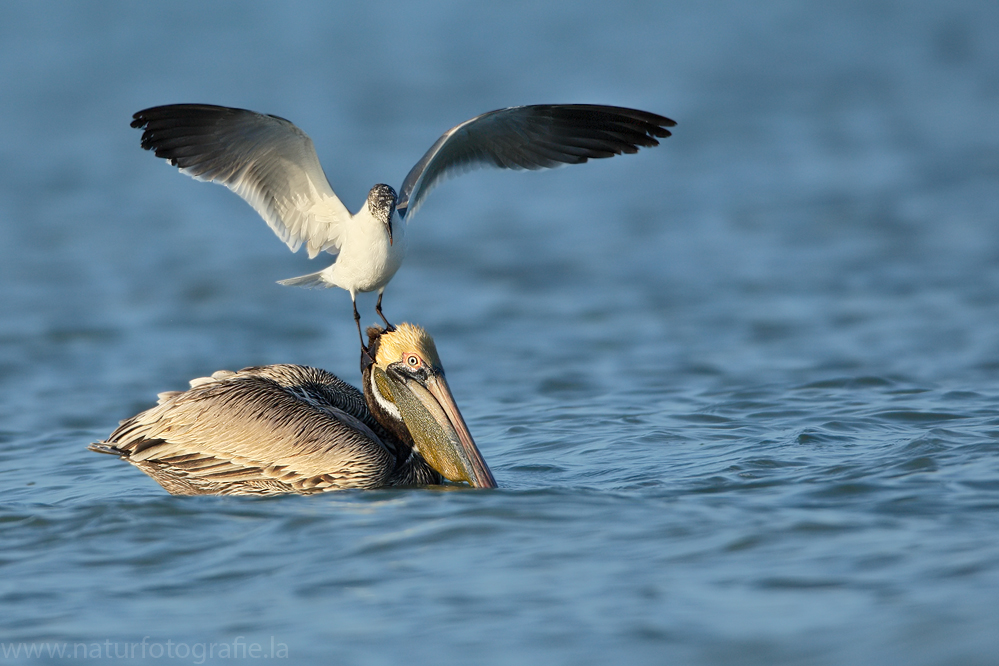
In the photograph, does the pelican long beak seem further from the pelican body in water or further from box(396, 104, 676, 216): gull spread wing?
box(396, 104, 676, 216): gull spread wing

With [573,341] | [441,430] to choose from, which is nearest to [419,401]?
[441,430]

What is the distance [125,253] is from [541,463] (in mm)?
8073

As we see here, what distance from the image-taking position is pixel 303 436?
6.08 m

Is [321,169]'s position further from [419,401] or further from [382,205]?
[419,401]

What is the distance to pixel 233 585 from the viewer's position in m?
4.72

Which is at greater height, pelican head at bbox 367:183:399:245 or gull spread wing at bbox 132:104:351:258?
gull spread wing at bbox 132:104:351:258

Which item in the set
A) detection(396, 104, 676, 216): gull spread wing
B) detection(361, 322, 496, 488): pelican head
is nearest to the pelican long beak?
detection(361, 322, 496, 488): pelican head

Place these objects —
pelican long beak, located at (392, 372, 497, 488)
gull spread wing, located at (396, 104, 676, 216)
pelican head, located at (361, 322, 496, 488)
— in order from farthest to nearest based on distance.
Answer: gull spread wing, located at (396, 104, 676, 216)
pelican head, located at (361, 322, 496, 488)
pelican long beak, located at (392, 372, 497, 488)

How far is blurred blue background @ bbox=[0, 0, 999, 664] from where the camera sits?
4.39 metres

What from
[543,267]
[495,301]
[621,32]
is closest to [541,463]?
[495,301]

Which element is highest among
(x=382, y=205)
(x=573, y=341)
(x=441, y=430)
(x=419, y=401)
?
(x=382, y=205)

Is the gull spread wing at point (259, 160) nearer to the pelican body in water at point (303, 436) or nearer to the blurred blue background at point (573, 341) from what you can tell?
the pelican body in water at point (303, 436)

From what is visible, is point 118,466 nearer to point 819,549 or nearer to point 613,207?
point 819,549

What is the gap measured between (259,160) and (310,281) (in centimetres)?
71
